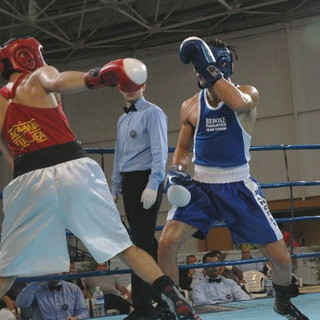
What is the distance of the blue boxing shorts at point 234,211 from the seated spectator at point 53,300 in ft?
5.64

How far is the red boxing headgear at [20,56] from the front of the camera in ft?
8.17

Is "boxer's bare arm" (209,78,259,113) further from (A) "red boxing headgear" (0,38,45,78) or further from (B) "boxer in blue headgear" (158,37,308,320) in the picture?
(A) "red boxing headgear" (0,38,45,78)

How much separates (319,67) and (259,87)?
122 centimetres

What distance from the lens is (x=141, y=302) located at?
119 inches

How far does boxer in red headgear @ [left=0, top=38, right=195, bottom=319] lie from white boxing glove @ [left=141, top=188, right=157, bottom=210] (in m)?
0.58

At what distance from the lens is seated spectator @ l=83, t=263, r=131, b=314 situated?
19.4ft

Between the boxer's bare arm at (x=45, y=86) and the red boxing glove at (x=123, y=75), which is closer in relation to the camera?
the red boxing glove at (x=123, y=75)

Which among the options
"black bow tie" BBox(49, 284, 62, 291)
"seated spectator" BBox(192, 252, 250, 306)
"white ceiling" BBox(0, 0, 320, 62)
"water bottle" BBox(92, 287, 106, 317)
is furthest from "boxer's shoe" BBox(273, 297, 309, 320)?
"white ceiling" BBox(0, 0, 320, 62)

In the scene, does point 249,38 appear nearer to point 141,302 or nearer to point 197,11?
point 197,11

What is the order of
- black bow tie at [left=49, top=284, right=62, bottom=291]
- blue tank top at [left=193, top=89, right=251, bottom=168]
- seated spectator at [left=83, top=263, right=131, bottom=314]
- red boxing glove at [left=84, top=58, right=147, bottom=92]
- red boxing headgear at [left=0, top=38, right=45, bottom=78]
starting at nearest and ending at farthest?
red boxing glove at [left=84, top=58, right=147, bottom=92] → red boxing headgear at [left=0, top=38, right=45, bottom=78] → blue tank top at [left=193, top=89, right=251, bottom=168] → black bow tie at [left=49, top=284, right=62, bottom=291] → seated spectator at [left=83, top=263, right=131, bottom=314]

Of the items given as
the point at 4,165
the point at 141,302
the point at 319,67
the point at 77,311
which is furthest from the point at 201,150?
the point at 4,165

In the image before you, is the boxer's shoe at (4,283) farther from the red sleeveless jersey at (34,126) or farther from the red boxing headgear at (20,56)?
the red boxing headgear at (20,56)

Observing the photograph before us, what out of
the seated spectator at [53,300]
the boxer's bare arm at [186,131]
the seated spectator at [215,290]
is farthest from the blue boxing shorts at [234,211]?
the seated spectator at [215,290]

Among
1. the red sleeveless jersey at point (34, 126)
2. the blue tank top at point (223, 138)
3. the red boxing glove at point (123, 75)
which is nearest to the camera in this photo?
the red boxing glove at point (123, 75)
